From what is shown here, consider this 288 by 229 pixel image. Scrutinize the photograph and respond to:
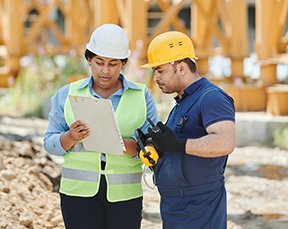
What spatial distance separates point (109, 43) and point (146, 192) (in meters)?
3.69

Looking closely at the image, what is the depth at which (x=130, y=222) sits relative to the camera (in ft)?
11.4

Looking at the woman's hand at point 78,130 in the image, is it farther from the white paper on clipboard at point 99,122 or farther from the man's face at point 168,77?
the man's face at point 168,77

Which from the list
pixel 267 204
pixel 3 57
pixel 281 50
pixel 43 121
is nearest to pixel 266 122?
pixel 281 50

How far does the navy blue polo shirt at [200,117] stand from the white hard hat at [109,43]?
0.38 m

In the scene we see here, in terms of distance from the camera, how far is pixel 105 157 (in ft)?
11.4

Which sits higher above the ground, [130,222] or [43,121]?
[130,222]

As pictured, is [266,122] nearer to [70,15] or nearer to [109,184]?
[109,184]

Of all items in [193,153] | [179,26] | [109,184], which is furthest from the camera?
[179,26]

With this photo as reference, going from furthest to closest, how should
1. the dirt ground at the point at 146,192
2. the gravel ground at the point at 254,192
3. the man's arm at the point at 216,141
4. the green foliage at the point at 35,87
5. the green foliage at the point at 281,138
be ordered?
the green foliage at the point at 35,87 < the green foliage at the point at 281,138 < the gravel ground at the point at 254,192 < the dirt ground at the point at 146,192 < the man's arm at the point at 216,141

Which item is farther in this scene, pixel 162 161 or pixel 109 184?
pixel 109 184

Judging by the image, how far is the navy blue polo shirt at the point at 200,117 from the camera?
120 inches

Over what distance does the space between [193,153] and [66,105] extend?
73 cm

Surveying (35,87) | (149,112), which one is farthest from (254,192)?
(35,87)

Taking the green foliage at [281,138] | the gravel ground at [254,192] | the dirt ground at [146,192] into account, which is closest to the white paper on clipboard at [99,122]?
the dirt ground at [146,192]
